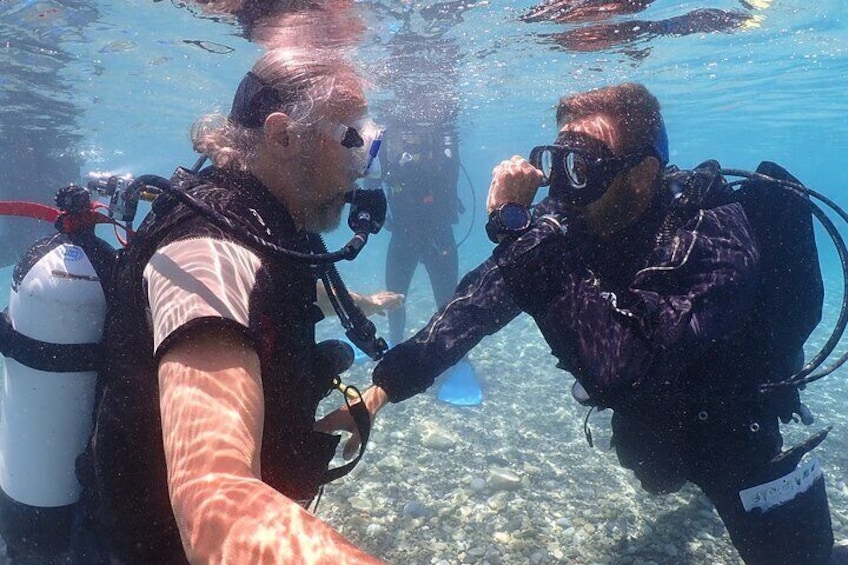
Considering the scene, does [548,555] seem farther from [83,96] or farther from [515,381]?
[83,96]

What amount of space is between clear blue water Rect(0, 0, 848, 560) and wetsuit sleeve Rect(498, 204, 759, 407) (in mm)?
2715

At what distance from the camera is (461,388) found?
9523 mm

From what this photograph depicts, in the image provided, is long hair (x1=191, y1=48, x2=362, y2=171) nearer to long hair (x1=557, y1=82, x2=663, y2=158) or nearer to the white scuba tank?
the white scuba tank

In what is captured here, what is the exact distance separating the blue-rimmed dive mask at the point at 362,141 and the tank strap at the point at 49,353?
1.65 metres

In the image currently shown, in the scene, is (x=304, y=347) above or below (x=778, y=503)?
above

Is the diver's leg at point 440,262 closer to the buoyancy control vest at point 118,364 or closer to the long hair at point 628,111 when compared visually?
the long hair at point 628,111

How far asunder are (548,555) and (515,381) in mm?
6029

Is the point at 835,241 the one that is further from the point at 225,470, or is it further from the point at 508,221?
the point at 225,470

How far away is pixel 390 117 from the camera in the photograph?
2073 centimetres

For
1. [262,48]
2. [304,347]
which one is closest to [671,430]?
[304,347]

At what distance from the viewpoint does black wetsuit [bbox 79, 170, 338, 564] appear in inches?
74.6

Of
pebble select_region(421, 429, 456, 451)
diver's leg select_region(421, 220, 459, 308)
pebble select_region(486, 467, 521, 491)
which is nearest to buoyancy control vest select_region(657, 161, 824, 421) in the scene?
pebble select_region(486, 467, 521, 491)

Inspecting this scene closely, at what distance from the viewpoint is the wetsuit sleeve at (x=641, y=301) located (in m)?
2.87

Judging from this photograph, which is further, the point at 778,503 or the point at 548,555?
the point at 548,555
